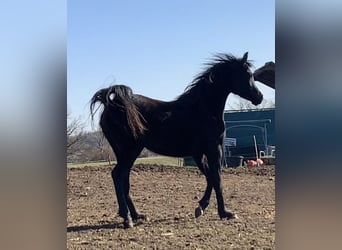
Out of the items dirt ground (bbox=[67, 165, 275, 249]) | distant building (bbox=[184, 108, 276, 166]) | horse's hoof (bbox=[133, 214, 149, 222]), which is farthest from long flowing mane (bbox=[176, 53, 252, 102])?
horse's hoof (bbox=[133, 214, 149, 222])

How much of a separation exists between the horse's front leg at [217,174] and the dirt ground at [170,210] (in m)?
0.03

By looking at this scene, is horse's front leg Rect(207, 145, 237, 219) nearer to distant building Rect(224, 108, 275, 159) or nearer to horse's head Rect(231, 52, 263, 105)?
distant building Rect(224, 108, 275, 159)

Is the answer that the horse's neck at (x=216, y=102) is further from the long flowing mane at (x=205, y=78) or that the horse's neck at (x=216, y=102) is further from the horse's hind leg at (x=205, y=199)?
the horse's hind leg at (x=205, y=199)

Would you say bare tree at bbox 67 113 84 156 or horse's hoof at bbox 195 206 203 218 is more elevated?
bare tree at bbox 67 113 84 156

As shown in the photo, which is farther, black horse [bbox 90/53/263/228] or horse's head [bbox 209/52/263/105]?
black horse [bbox 90/53/263/228]

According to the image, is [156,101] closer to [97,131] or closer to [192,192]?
[97,131]

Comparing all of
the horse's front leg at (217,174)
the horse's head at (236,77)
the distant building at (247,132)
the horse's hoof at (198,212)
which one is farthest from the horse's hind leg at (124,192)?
the horse's head at (236,77)

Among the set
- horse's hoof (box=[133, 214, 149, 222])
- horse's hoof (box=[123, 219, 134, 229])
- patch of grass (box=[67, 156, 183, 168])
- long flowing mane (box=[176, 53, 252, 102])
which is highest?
long flowing mane (box=[176, 53, 252, 102])

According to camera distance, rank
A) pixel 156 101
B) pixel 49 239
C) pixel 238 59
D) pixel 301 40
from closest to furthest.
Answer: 1. pixel 301 40
2. pixel 49 239
3. pixel 238 59
4. pixel 156 101

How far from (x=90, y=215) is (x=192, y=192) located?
21.5 inches

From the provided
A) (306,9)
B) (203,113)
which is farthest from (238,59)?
(306,9)

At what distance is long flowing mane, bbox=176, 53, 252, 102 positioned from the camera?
207 cm

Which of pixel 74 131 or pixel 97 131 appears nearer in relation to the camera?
pixel 74 131

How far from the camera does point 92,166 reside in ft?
7.45
